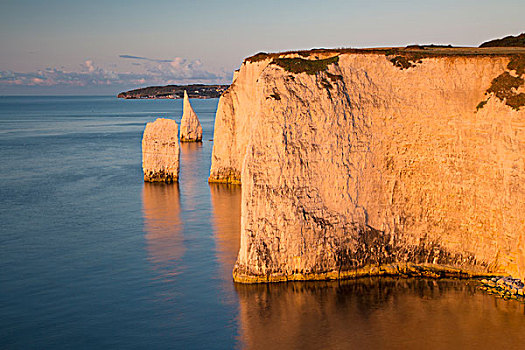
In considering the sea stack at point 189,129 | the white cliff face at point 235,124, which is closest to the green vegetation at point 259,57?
the white cliff face at point 235,124

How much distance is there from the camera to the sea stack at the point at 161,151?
155ft

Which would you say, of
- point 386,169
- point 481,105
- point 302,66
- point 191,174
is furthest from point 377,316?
point 191,174

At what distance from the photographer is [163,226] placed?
35594mm

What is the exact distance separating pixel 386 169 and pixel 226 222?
569 inches

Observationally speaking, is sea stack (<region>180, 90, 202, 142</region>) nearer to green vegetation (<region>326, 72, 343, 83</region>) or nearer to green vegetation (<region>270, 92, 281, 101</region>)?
green vegetation (<region>326, 72, 343, 83</region>)

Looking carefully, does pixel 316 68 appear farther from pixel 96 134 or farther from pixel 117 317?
pixel 96 134

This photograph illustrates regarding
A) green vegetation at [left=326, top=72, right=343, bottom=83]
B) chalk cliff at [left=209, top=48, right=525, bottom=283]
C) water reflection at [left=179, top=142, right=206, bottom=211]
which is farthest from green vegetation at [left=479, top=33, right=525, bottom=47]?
water reflection at [left=179, top=142, right=206, bottom=211]

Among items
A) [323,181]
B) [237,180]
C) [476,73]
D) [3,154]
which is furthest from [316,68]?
[3,154]

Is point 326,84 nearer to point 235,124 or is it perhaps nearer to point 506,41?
point 235,124

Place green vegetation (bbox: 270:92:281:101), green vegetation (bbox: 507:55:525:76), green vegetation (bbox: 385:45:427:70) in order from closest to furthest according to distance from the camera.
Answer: green vegetation (bbox: 507:55:525:76) → green vegetation (bbox: 270:92:281:101) → green vegetation (bbox: 385:45:427:70)

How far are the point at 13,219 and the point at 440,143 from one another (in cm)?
2910

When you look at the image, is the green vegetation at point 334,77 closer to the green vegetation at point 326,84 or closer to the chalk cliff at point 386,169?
the chalk cliff at point 386,169

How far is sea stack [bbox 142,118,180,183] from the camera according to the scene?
47125 millimetres

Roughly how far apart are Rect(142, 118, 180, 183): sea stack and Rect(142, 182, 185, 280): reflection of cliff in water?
3.67 ft
